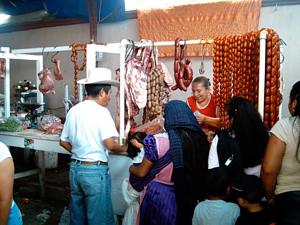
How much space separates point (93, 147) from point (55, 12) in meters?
4.49

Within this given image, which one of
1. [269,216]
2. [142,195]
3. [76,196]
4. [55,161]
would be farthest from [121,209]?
[55,161]

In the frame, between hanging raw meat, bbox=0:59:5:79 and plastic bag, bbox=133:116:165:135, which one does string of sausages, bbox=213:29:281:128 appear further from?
hanging raw meat, bbox=0:59:5:79

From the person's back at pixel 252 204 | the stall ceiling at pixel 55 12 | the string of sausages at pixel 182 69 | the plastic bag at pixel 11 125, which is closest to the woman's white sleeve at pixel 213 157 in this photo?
the person's back at pixel 252 204

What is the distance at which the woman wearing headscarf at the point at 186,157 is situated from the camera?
2357mm

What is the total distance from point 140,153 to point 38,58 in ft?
10.3

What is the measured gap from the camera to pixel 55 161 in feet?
21.0

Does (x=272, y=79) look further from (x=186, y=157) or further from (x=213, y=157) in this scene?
(x=186, y=157)

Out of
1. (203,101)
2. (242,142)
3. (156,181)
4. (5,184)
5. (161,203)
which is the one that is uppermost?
(203,101)

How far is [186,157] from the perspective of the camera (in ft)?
7.75

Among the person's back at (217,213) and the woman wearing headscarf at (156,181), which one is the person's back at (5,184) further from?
the person's back at (217,213)

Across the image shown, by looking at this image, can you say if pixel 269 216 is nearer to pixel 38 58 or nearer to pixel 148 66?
pixel 148 66

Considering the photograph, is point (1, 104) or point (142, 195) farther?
point (1, 104)

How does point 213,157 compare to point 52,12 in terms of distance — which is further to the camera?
point 52,12

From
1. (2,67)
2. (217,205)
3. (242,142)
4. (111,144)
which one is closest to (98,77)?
(111,144)
